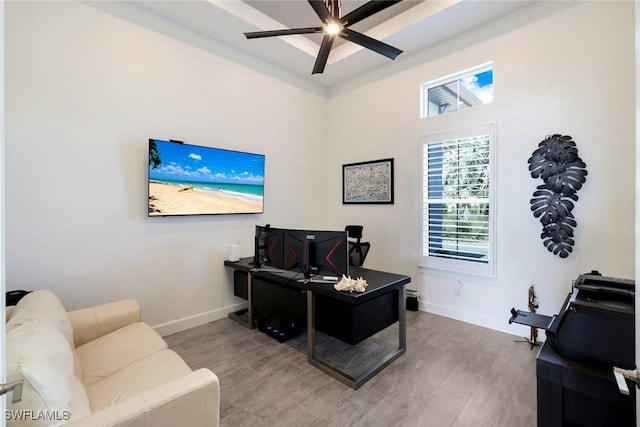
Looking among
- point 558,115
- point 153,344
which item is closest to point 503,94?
point 558,115

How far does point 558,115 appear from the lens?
2.84 m

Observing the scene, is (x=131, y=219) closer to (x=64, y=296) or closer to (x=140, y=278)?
(x=140, y=278)

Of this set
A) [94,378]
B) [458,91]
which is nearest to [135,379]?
[94,378]

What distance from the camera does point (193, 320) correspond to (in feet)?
11.1

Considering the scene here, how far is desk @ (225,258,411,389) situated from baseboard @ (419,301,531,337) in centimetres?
Answer: 116

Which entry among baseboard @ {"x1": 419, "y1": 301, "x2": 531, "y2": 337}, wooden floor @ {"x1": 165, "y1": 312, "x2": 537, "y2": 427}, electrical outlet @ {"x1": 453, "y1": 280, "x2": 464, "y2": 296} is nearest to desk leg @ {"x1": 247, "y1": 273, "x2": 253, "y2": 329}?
wooden floor @ {"x1": 165, "y1": 312, "x2": 537, "y2": 427}

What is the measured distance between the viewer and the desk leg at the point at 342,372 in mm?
2279

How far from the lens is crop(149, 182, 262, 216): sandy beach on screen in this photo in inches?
120

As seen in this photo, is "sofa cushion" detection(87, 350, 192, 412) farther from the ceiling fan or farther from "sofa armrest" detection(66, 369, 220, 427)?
the ceiling fan

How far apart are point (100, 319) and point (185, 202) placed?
4.60ft

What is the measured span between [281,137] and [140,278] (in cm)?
258

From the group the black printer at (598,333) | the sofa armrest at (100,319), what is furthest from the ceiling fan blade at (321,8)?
the sofa armrest at (100,319)

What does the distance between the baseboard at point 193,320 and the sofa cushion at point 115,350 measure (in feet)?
3.19

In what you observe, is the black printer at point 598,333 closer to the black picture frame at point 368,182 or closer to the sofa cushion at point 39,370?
the sofa cushion at point 39,370
